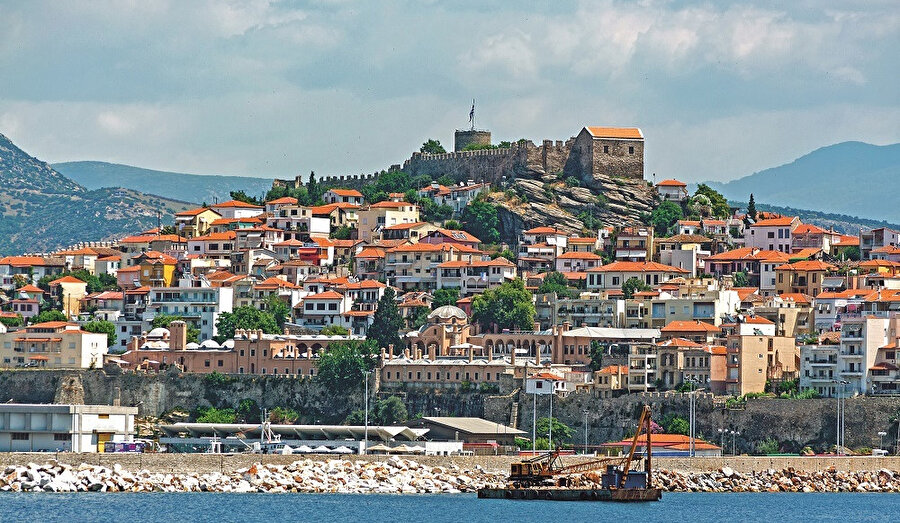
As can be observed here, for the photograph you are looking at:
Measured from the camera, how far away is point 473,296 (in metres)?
112

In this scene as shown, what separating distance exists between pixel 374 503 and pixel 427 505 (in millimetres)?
1978

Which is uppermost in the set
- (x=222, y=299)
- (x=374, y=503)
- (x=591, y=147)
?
(x=591, y=147)

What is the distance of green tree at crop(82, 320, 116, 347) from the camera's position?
111 m

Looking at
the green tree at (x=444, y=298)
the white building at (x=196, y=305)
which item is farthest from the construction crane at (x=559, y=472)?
the white building at (x=196, y=305)

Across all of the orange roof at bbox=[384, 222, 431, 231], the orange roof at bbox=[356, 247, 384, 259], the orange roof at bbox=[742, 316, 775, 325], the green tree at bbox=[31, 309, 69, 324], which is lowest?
the green tree at bbox=[31, 309, 69, 324]

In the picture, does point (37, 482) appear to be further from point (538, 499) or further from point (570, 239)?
point (570, 239)

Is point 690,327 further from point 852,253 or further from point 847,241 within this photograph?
point 847,241

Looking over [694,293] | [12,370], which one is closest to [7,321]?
[12,370]

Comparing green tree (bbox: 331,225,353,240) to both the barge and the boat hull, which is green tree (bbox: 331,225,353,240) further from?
the boat hull

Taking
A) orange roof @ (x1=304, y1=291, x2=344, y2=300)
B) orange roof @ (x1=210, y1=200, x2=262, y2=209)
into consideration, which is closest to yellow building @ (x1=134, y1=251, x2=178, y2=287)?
orange roof @ (x1=304, y1=291, x2=344, y2=300)

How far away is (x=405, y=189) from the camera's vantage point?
13638 cm

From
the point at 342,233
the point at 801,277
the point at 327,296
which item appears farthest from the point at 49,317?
the point at 801,277

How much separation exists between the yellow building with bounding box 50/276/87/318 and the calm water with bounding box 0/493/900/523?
1903 inches

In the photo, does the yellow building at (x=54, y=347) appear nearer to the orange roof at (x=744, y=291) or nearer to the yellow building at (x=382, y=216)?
the yellow building at (x=382, y=216)
